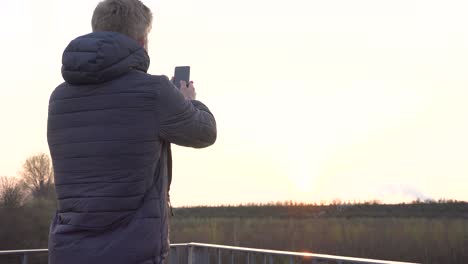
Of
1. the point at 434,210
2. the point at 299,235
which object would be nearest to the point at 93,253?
the point at 299,235

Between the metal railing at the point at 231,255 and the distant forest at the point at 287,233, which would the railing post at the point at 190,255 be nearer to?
the metal railing at the point at 231,255

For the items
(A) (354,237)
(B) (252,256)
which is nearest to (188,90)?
(B) (252,256)

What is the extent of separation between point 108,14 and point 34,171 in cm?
1778

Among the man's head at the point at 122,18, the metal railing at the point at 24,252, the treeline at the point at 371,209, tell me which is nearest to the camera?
the man's head at the point at 122,18

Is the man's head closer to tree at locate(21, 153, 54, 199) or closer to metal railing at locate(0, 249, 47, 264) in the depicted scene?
metal railing at locate(0, 249, 47, 264)

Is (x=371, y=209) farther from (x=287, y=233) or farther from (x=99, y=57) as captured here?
(x=99, y=57)

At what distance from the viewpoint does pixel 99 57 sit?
1397mm

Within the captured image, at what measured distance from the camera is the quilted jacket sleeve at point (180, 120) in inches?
56.2

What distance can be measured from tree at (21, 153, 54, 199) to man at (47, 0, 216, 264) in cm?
1556

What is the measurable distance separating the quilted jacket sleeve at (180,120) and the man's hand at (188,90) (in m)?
0.10

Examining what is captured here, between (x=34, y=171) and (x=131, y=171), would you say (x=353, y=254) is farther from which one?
(x=131, y=171)

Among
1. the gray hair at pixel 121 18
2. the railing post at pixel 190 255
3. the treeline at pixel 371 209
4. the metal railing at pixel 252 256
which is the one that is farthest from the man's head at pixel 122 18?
the treeline at pixel 371 209

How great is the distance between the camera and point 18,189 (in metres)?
15.1

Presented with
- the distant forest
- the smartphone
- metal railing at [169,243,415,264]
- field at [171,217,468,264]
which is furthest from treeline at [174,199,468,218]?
the smartphone
